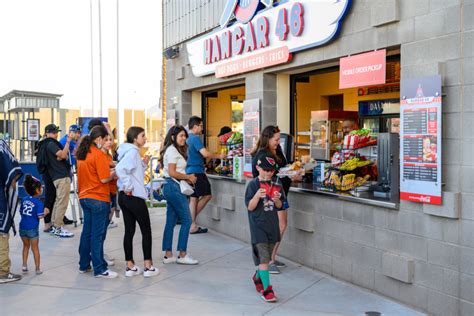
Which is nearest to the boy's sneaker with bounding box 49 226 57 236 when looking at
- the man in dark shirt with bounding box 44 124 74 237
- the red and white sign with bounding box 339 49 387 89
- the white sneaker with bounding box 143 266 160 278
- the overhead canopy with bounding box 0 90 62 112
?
the man in dark shirt with bounding box 44 124 74 237

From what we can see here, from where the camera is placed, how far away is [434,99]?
472 cm

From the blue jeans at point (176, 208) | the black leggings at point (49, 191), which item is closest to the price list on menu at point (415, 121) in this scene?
the blue jeans at point (176, 208)

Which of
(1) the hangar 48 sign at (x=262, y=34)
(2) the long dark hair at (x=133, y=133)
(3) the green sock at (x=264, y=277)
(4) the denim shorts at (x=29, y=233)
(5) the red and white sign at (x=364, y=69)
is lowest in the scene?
(3) the green sock at (x=264, y=277)

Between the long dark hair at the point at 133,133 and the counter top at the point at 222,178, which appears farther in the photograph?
the counter top at the point at 222,178

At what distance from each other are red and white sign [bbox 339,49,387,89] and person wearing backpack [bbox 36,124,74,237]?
4.98 metres

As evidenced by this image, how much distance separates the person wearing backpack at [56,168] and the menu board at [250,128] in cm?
302

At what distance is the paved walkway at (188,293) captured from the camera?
5.14 m

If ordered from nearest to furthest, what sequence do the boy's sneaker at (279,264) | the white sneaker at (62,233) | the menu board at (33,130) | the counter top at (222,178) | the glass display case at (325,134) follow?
1. the boy's sneaker at (279,264)
2. the counter top at (222,178)
3. the glass display case at (325,134)
4. the white sneaker at (62,233)
5. the menu board at (33,130)

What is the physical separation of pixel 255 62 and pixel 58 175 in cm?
390

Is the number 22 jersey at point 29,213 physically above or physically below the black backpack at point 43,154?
below

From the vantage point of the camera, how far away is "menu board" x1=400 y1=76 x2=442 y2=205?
473 centimetres

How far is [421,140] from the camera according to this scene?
16.1ft

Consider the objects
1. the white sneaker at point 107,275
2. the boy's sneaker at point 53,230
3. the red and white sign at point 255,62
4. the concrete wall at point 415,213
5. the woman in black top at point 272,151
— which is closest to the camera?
the concrete wall at point 415,213

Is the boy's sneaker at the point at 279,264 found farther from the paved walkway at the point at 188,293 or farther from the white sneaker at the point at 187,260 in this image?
the white sneaker at the point at 187,260
